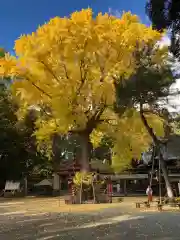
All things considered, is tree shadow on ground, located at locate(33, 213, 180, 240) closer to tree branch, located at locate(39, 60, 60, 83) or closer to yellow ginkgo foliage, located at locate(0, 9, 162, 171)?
yellow ginkgo foliage, located at locate(0, 9, 162, 171)

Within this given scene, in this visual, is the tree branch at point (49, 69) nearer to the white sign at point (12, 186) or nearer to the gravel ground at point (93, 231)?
the white sign at point (12, 186)

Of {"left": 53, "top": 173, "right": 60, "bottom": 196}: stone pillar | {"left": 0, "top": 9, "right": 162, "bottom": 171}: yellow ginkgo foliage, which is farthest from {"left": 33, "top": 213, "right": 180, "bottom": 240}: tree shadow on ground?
{"left": 53, "top": 173, "right": 60, "bottom": 196}: stone pillar

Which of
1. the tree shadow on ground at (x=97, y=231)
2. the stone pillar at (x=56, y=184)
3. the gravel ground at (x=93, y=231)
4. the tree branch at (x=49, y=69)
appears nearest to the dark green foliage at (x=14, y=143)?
the stone pillar at (x=56, y=184)

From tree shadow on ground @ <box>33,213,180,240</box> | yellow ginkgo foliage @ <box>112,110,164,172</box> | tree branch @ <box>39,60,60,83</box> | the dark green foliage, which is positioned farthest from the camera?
the dark green foliage

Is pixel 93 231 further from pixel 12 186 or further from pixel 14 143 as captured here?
pixel 12 186

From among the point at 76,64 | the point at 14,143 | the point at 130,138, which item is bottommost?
the point at 130,138

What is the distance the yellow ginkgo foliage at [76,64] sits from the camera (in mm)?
23156

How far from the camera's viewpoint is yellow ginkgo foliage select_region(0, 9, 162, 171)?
23.2 meters

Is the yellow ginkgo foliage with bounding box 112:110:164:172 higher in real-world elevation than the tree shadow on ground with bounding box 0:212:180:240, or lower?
higher

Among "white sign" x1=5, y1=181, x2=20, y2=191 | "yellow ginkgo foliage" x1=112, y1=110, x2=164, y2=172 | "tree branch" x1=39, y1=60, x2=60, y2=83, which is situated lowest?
"white sign" x1=5, y1=181, x2=20, y2=191

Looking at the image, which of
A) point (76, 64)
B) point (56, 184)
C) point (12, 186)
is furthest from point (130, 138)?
point (12, 186)

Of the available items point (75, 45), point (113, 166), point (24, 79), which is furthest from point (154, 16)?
point (113, 166)

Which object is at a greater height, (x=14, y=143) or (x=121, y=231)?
(x=14, y=143)

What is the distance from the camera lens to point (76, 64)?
2358 cm
